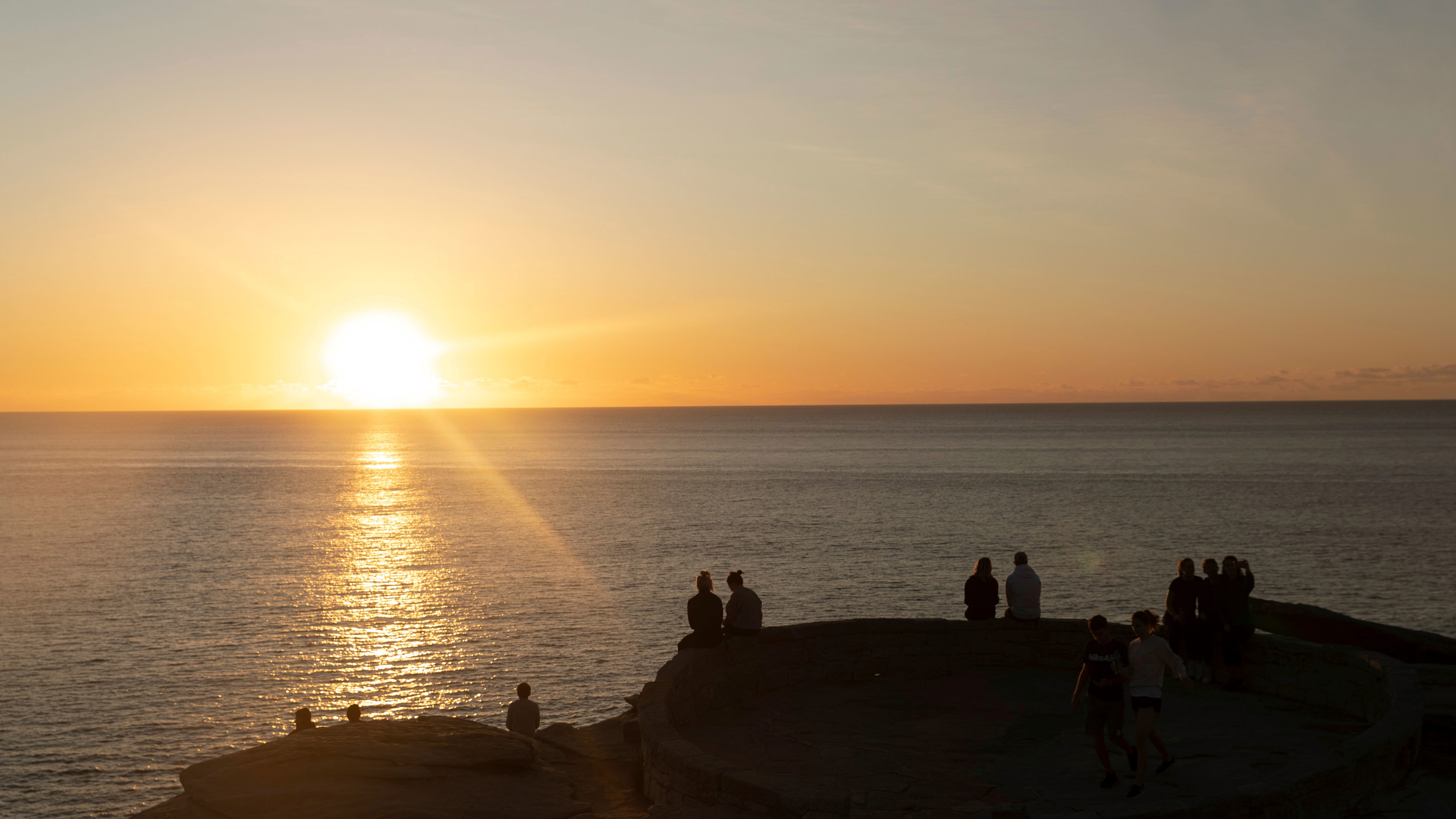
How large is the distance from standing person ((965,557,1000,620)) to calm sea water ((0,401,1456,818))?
1541 cm

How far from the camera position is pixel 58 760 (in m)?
25.2

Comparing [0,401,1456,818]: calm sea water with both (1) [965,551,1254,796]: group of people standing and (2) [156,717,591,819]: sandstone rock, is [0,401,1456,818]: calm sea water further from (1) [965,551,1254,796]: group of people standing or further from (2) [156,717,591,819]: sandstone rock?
(1) [965,551,1254,796]: group of people standing

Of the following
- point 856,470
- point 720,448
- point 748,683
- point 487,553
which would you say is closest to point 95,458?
point 720,448

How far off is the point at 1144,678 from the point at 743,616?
5402 mm

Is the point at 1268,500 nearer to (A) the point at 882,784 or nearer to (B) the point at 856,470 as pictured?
(B) the point at 856,470

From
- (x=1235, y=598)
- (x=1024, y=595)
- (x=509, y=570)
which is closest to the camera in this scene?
(x=1235, y=598)

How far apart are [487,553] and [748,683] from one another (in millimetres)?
48842

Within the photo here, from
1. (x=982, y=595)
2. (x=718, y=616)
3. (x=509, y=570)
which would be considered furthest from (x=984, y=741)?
(x=509, y=570)

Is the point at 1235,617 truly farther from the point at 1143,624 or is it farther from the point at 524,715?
the point at 524,715

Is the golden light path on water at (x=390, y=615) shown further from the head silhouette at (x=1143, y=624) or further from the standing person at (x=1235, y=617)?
the head silhouette at (x=1143, y=624)

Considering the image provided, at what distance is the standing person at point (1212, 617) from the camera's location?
13.5m

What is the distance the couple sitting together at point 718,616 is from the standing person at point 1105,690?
445 cm

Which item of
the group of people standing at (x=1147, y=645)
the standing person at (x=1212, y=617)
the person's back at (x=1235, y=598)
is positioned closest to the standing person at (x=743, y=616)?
the group of people standing at (x=1147, y=645)

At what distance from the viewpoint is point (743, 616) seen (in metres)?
13.7
